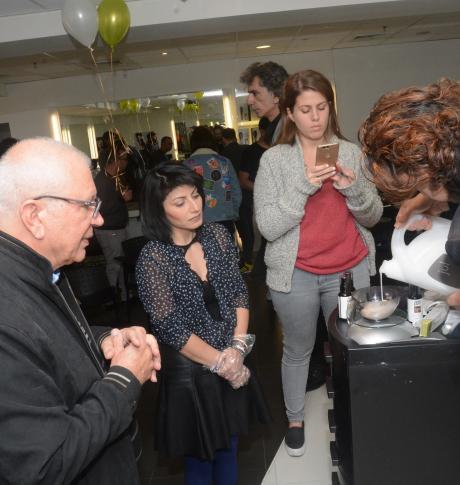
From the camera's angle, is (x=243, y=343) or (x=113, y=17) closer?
(x=243, y=343)

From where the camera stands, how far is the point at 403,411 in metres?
1.18

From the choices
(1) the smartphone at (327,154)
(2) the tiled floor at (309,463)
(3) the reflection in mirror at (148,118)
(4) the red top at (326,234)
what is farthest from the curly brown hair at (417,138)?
(3) the reflection in mirror at (148,118)

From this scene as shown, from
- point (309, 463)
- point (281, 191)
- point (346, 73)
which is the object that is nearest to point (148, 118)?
point (346, 73)

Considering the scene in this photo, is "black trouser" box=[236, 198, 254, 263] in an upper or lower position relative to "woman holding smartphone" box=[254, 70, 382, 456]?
lower

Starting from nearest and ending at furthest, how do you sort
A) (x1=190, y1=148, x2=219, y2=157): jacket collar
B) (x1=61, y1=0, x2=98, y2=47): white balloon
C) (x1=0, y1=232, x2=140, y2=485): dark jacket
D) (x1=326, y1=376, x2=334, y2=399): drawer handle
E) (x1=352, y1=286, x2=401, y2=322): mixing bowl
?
(x1=0, y1=232, x2=140, y2=485): dark jacket → (x1=352, y1=286, x2=401, y2=322): mixing bowl → (x1=326, y1=376, x2=334, y2=399): drawer handle → (x1=61, y1=0, x2=98, y2=47): white balloon → (x1=190, y1=148, x2=219, y2=157): jacket collar

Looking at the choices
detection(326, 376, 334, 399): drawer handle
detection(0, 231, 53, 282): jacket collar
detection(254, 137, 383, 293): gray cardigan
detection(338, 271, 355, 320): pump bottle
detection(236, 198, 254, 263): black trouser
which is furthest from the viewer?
detection(236, 198, 254, 263): black trouser

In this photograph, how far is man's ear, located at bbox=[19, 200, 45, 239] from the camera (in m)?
0.93

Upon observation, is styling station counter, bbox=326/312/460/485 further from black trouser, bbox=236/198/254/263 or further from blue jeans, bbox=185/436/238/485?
black trouser, bbox=236/198/254/263

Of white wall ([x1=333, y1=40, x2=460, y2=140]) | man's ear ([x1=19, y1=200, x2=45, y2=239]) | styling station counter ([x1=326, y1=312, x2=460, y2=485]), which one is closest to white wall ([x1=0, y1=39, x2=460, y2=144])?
white wall ([x1=333, y1=40, x2=460, y2=140])

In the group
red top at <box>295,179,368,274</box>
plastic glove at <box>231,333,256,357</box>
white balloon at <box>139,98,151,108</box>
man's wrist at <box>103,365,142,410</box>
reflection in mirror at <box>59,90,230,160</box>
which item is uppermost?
white balloon at <box>139,98,151,108</box>

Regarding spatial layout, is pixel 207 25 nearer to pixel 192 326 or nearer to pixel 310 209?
pixel 310 209

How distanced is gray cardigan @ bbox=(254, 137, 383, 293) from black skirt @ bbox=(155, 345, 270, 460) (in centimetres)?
49

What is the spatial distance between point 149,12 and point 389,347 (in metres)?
3.45

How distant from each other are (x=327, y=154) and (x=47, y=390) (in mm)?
1198
